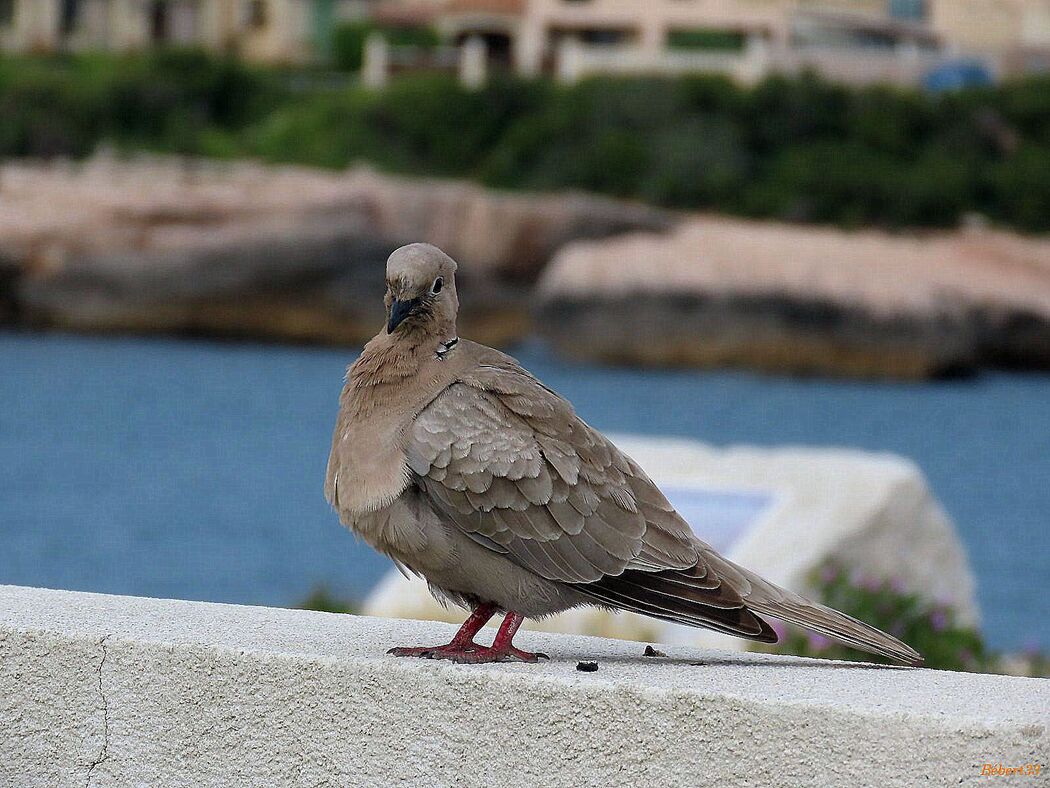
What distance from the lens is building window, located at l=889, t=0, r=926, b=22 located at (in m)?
39.8

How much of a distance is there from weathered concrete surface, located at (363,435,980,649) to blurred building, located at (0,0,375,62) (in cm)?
3500

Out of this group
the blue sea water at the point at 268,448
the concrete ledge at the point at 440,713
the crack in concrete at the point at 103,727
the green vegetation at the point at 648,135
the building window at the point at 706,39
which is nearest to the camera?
the concrete ledge at the point at 440,713

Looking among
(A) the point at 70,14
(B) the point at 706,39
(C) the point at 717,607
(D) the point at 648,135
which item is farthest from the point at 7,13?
(C) the point at 717,607

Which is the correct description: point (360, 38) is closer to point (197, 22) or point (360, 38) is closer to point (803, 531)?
point (197, 22)

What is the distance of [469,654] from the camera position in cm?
325

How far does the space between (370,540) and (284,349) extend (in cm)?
2263

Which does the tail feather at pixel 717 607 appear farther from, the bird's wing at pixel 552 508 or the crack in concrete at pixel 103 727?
the crack in concrete at pixel 103 727

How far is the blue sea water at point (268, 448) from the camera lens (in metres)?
11.3

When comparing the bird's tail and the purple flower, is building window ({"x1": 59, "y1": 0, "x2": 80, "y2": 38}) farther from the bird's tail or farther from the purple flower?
the bird's tail

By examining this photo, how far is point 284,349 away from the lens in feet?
83.8

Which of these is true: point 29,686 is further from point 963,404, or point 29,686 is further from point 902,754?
point 963,404

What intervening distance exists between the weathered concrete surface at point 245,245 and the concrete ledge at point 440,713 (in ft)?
70.5

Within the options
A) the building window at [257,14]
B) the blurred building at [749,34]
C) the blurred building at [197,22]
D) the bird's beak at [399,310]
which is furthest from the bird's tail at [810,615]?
the building window at [257,14]

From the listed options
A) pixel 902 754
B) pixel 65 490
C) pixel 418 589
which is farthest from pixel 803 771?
pixel 65 490
